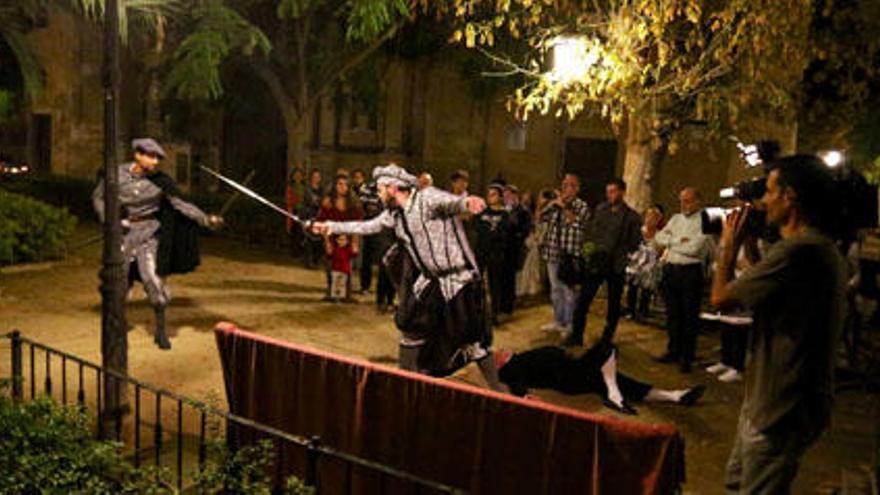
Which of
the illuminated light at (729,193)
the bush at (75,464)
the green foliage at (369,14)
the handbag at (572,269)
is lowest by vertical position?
the bush at (75,464)

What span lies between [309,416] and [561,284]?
5561 mm

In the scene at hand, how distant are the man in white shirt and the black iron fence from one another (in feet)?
15.8

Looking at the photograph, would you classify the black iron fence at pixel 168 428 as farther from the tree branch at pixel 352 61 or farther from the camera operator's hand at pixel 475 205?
the tree branch at pixel 352 61

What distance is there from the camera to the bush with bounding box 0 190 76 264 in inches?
514

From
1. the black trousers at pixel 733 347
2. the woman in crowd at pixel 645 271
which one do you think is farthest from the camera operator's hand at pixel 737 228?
the woman in crowd at pixel 645 271

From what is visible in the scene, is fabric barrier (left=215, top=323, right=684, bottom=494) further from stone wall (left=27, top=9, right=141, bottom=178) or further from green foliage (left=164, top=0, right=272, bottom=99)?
stone wall (left=27, top=9, right=141, bottom=178)

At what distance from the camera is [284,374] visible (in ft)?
18.1

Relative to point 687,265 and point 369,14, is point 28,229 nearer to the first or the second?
point 369,14

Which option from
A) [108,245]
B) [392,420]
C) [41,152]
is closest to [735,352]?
[392,420]

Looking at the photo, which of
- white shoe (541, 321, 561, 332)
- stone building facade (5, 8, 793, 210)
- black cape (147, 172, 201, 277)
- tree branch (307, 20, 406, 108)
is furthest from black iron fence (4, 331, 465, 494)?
stone building facade (5, 8, 793, 210)

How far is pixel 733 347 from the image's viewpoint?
31.0ft

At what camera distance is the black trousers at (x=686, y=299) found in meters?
9.12

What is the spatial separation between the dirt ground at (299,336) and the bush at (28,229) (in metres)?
0.28

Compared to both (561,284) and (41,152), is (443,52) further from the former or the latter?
(41,152)
